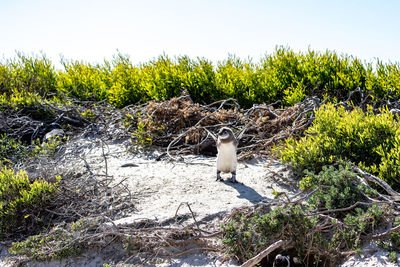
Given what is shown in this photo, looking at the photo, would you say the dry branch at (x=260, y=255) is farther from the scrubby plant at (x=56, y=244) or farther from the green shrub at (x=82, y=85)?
the green shrub at (x=82, y=85)

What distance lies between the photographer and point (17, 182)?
4879 mm

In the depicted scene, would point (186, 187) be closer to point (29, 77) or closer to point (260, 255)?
point (260, 255)

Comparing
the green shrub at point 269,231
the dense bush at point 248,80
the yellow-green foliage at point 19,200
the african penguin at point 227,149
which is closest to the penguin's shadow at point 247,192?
the african penguin at point 227,149

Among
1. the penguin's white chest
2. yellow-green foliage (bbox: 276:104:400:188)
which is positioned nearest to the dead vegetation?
yellow-green foliage (bbox: 276:104:400:188)

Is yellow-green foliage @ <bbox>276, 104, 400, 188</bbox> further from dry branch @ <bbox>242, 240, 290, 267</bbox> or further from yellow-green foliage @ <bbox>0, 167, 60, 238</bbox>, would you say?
yellow-green foliage @ <bbox>0, 167, 60, 238</bbox>

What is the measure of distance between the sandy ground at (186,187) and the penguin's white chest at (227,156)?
0.83 ft

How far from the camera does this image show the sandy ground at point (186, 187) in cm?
411

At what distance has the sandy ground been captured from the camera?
162 inches

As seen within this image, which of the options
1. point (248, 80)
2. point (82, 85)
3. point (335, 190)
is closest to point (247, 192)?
point (335, 190)

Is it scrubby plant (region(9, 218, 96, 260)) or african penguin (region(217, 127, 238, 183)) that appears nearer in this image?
scrubby plant (region(9, 218, 96, 260))

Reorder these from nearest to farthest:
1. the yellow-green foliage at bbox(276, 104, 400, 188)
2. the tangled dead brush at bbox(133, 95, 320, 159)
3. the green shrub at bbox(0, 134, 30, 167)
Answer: the yellow-green foliage at bbox(276, 104, 400, 188), the tangled dead brush at bbox(133, 95, 320, 159), the green shrub at bbox(0, 134, 30, 167)

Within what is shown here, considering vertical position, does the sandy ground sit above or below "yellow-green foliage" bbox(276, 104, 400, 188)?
below

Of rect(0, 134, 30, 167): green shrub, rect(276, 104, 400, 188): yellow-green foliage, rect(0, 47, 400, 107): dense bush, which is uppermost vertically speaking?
rect(0, 47, 400, 107): dense bush

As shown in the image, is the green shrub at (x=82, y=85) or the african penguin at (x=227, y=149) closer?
the african penguin at (x=227, y=149)
